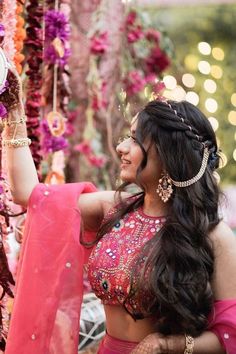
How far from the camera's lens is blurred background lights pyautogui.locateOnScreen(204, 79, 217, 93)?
22.5 feet

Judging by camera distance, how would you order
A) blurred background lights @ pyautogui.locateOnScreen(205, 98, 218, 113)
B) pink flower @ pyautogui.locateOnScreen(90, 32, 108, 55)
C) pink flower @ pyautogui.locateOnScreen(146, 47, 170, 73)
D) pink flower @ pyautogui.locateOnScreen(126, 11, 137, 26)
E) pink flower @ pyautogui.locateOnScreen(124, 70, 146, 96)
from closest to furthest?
pink flower @ pyautogui.locateOnScreen(90, 32, 108, 55) < pink flower @ pyautogui.locateOnScreen(124, 70, 146, 96) < pink flower @ pyautogui.locateOnScreen(126, 11, 137, 26) < pink flower @ pyautogui.locateOnScreen(146, 47, 170, 73) < blurred background lights @ pyautogui.locateOnScreen(205, 98, 218, 113)

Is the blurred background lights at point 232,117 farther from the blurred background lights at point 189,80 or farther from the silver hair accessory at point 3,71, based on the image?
the silver hair accessory at point 3,71

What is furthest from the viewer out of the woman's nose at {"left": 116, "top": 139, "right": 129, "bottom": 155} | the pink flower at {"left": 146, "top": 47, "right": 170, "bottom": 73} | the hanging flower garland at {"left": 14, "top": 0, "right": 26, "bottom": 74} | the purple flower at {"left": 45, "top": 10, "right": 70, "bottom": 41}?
the pink flower at {"left": 146, "top": 47, "right": 170, "bottom": 73}

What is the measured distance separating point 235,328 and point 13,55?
1.20m

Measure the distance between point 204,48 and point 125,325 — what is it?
4839mm

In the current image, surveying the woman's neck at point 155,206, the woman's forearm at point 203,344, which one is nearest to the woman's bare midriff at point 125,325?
the woman's forearm at point 203,344

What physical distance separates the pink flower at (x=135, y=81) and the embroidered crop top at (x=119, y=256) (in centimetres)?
243

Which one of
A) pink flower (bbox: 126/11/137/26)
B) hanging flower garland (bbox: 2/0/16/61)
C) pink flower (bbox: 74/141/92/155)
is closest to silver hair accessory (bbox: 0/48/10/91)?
hanging flower garland (bbox: 2/0/16/61)

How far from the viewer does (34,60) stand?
3287 millimetres

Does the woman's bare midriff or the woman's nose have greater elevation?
the woman's nose

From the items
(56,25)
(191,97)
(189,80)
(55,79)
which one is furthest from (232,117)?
(56,25)

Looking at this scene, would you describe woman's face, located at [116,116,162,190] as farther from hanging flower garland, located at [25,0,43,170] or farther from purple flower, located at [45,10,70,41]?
purple flower, located at [45,10,70,41]

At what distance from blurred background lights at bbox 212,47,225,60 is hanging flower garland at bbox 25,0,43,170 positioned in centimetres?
393

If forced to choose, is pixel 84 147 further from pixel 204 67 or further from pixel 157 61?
pixel 204 67
